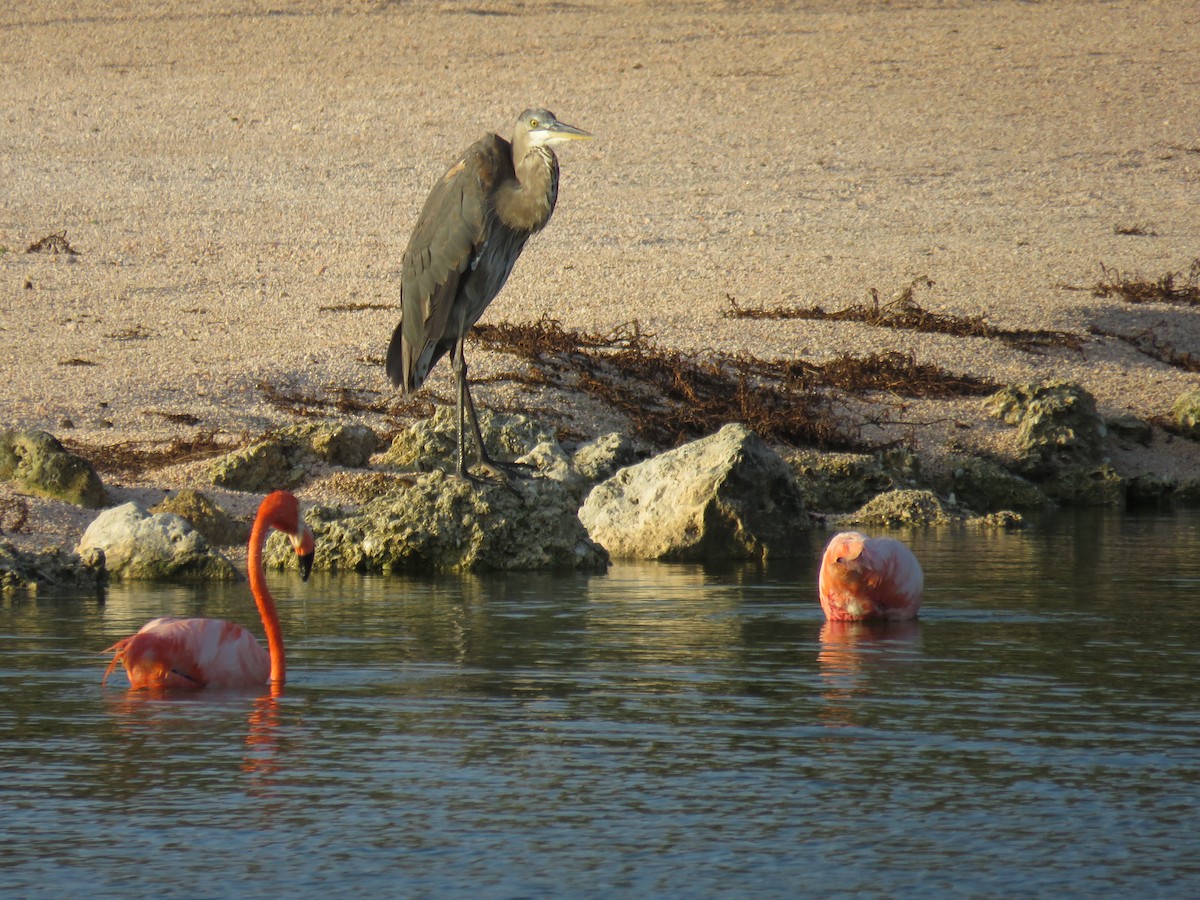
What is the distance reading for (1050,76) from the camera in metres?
29.0

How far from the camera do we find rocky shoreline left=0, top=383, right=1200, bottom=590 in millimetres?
9953

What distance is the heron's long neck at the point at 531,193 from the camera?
34.4 ft

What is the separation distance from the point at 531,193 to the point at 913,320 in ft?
23.5

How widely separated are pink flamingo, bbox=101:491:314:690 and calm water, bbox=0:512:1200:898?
12 cm

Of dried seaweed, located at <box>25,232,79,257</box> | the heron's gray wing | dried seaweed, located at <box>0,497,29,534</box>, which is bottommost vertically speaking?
dried seaweed, located at <box>0,497,29,534</box>

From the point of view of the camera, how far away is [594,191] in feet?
76.5

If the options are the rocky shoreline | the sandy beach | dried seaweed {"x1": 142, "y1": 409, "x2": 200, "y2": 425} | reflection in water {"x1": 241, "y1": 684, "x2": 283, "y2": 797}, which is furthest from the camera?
the sandy beach

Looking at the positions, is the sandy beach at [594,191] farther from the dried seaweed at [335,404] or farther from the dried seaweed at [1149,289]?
the dried seaweed at [1149,289]

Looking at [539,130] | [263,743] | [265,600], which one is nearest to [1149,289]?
[539,130]

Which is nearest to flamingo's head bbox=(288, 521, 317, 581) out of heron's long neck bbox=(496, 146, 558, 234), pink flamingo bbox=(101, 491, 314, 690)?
pink flamingo bbox=(101, 491, 314, 690)

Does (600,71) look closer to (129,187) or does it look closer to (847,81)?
(847,81)

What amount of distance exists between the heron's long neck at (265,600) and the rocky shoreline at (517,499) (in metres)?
2.78

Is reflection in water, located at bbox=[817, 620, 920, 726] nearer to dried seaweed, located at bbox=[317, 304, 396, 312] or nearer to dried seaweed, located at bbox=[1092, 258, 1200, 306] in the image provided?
dried seaweed, located at bbox=[317, 304, 396, 312]

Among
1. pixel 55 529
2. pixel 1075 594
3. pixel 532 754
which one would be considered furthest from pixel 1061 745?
pixel 55 529
